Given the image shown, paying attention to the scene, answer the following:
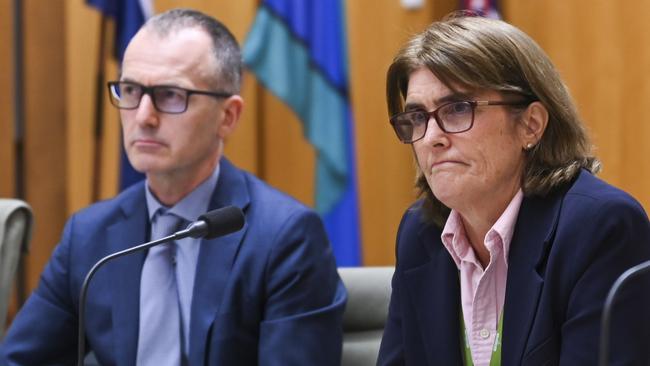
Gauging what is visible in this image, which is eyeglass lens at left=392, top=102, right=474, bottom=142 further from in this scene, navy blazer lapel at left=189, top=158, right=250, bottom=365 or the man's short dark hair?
the man's short dark hair

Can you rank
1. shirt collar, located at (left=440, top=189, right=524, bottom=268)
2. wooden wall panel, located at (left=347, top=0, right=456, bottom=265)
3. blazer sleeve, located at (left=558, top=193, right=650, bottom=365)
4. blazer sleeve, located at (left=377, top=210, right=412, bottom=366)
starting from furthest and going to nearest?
wooden wall panel, located at (left=347, top=0, right=456, bottom=265)
blazer sleeve, located at (left=377, top=210, right=412, bottom=366)
shirt collar, located at (left=440, top=189, right=524, bottom=268)
blazer sleeve, located at (left=558, top=193, right=650, bottom=365)

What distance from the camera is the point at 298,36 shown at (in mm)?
4195

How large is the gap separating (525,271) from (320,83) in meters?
2.44

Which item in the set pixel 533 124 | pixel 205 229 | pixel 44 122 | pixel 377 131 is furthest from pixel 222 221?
pixel 44 122

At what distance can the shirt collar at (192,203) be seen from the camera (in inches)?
98.3

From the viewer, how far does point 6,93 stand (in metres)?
4.49

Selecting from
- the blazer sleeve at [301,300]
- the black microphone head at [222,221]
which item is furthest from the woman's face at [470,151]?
the blazer sleeve at [301,300]

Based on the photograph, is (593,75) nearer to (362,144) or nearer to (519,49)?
(362,144)

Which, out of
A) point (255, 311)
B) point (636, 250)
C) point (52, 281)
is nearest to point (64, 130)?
point (52, 281)

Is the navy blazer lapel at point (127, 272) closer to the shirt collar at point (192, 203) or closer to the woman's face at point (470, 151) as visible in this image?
the shirt collar at point (192, 203)

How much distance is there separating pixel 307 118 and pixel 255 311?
1.99 metres

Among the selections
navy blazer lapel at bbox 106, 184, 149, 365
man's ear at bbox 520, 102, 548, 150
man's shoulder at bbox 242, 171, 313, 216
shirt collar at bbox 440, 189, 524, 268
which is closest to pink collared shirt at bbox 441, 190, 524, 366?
shirt collar at bbox 440, 189, 524, 268

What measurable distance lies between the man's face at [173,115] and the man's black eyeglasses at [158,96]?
0.01m

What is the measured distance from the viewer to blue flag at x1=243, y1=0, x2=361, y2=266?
4148 millimetres
